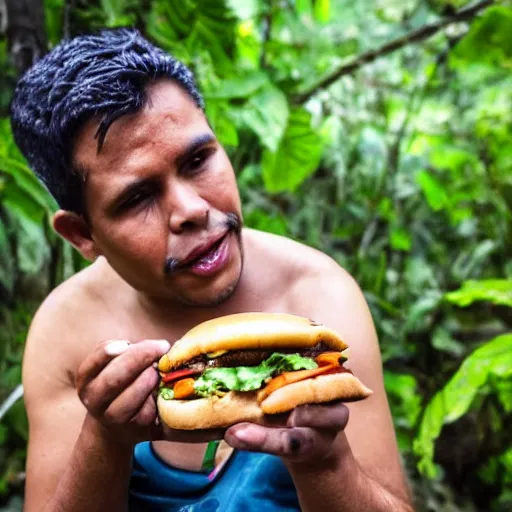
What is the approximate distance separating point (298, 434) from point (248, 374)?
166 millimetres

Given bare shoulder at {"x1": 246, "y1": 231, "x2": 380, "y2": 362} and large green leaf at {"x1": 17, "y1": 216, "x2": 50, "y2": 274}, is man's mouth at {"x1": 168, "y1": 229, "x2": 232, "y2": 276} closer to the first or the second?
bare shoulder at {"x1": 246, "y1": 231, "x2": 380, "y2": 362}

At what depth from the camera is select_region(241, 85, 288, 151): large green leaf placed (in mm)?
2778

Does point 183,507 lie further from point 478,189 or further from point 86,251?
point 478,189

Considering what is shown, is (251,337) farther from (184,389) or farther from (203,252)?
(203,252)

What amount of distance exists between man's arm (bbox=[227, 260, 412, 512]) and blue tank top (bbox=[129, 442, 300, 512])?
227 mm

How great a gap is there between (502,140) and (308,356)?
3.41 metres

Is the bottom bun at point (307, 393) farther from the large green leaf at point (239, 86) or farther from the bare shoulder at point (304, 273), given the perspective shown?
the large green leaf at point (239, 86)

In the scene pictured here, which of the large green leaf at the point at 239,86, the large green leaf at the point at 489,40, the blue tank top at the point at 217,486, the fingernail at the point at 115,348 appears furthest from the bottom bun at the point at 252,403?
the large green leaf at the point at 489,40

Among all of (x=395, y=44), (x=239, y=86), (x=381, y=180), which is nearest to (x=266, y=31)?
(x=395, y=44)

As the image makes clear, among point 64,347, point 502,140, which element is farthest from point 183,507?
point 502,140

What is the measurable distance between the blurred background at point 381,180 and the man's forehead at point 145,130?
103 cm

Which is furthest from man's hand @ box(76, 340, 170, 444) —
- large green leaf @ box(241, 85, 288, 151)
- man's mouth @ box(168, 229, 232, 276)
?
large green leaf @ box(241, 85, 288, 151)

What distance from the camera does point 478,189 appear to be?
13.1 ft

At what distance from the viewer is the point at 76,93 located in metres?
1.55
